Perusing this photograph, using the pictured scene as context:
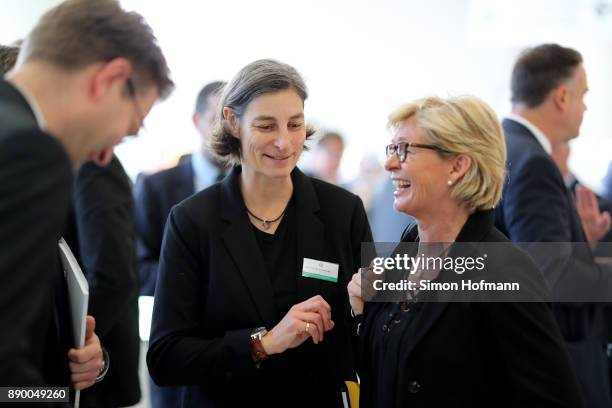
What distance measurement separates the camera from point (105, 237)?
1933 mm

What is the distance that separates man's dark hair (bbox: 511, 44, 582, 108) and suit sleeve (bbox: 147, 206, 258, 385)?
1.74m

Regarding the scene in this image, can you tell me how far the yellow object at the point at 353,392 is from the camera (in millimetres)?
2039

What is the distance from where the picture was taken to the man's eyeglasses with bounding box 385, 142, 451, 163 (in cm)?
194

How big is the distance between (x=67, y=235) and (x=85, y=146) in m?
0.79

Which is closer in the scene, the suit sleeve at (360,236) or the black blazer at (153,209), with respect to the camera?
the suit sleeve at (360,236)

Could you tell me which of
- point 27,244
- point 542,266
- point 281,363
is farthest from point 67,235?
point 542,266

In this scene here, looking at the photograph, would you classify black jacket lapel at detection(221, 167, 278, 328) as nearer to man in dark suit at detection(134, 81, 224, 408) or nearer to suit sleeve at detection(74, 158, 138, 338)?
suit sleeve at detection(74, 158, 138, 338)

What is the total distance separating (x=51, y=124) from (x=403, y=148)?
1.06 m

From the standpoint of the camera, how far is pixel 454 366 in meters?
1.71

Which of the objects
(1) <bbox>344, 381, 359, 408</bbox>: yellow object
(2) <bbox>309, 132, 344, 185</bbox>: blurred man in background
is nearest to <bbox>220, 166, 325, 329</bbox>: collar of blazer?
(1) <bbox>344, 381, 359, 408</bbox>: yellow object

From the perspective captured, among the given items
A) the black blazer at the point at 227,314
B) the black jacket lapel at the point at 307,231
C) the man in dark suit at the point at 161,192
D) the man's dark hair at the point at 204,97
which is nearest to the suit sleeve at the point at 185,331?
the black blazer at the point at 227,314

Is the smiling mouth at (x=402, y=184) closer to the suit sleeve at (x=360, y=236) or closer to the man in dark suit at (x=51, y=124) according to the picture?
the suit sleeve at (x=360, y=236)

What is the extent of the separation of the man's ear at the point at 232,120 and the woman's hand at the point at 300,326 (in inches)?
24.7

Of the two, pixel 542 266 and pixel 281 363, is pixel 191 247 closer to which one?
pixel 281 363
